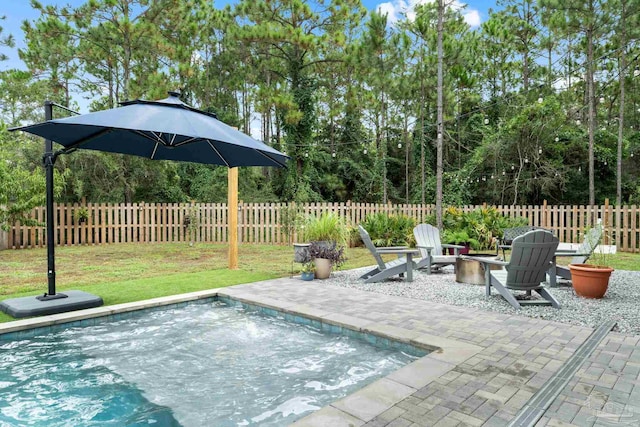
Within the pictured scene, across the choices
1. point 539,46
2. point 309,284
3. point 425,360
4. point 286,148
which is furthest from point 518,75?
point 425,360

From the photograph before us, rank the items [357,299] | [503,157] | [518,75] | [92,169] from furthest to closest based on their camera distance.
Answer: [518,75] < [503,157] < [92,169] < [357,299]

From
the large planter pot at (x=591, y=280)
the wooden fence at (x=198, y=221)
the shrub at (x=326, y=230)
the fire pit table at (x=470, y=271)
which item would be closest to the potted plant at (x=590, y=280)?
the large planter pot at (x=591, y=280)

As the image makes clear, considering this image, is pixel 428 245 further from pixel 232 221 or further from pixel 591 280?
pixel 232 221

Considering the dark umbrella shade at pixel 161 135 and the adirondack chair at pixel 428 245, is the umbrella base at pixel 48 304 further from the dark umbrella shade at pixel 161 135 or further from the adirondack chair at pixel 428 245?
the adirondack chair at pixel 428 245

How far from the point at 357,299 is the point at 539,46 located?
58.5 ft

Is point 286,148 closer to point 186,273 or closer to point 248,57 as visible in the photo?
point 248,57

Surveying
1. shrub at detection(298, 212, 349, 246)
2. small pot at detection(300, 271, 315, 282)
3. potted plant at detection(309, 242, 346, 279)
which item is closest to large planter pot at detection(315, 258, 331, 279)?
potted plant at detection(309, 242, 346, 279)

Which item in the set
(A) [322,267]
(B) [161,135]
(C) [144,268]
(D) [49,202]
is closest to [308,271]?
(A) [322,267]

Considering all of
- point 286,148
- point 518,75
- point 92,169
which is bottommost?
point 92,169

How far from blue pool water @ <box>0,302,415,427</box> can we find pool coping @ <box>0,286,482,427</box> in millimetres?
152

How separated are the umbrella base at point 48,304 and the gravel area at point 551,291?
3091mm

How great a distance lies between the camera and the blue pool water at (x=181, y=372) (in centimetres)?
236

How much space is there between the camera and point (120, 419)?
7.50 ft

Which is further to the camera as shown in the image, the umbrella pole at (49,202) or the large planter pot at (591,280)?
the large planter pot at (591,280)
